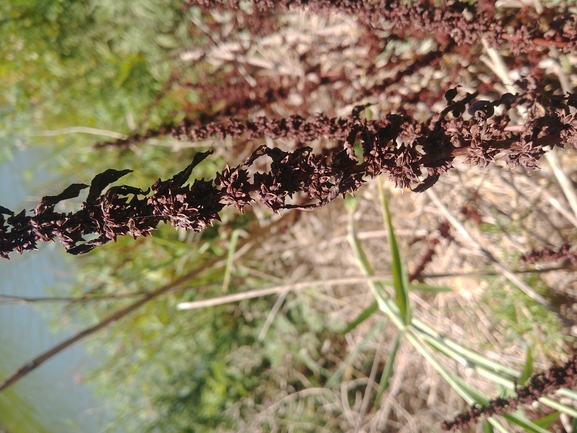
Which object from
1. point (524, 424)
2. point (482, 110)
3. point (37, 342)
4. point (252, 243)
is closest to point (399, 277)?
point (524, 424)

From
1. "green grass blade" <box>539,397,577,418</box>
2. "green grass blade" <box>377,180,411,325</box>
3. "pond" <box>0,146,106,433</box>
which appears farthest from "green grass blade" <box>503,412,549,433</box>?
"pond" <box>0,146,106,433</box>

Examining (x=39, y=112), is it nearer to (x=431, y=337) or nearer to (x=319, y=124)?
(x=319, y=124)

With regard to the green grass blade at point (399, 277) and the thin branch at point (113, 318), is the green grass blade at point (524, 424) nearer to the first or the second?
the green grass blade at point (399, 277)

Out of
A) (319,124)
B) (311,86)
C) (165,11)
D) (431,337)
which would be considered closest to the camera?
(319,124)

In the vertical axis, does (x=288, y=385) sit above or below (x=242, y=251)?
below

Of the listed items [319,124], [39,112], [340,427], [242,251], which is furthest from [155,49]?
[340,427]

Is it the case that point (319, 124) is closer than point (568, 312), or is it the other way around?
point (319, 124)

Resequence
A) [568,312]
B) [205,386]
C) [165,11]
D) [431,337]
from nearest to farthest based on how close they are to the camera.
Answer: [431,337]
[568,312]
[165,11]
[205,386]

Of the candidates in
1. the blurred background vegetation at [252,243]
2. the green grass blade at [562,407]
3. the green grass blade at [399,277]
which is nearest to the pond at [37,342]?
the blurred background vegetation at [252,243]
